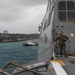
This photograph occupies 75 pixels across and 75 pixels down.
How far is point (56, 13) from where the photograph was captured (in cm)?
1805

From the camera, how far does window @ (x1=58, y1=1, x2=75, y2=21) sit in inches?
720

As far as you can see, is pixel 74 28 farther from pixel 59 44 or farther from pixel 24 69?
pixel 24 69

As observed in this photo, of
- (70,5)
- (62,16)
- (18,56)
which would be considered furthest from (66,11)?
(18,56)

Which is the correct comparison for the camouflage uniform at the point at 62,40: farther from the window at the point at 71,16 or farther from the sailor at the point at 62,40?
the window at the point at 71,16

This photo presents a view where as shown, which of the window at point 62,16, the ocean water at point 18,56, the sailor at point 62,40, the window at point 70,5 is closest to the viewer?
the sailor at point 62,40

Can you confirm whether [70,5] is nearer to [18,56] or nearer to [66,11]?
[66,11]

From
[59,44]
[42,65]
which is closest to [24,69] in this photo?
[42,65]

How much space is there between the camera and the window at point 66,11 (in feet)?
60.0

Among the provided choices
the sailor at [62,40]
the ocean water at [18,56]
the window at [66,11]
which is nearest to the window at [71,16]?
the window at [66,11]

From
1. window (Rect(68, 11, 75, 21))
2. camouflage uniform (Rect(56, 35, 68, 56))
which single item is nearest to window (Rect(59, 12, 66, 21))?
window (Rect(68, 11, 75, 21))

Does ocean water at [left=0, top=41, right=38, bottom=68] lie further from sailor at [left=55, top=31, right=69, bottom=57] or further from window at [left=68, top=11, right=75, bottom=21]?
sailor at [left=55, top=31, right=69, bottom=57]

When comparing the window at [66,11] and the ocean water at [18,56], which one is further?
the ocean water at [18,56]

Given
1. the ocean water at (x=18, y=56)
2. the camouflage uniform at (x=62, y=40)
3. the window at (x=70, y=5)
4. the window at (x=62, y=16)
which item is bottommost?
the ocean water at (x=18, y=56)

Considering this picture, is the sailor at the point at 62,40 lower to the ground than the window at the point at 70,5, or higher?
lower
